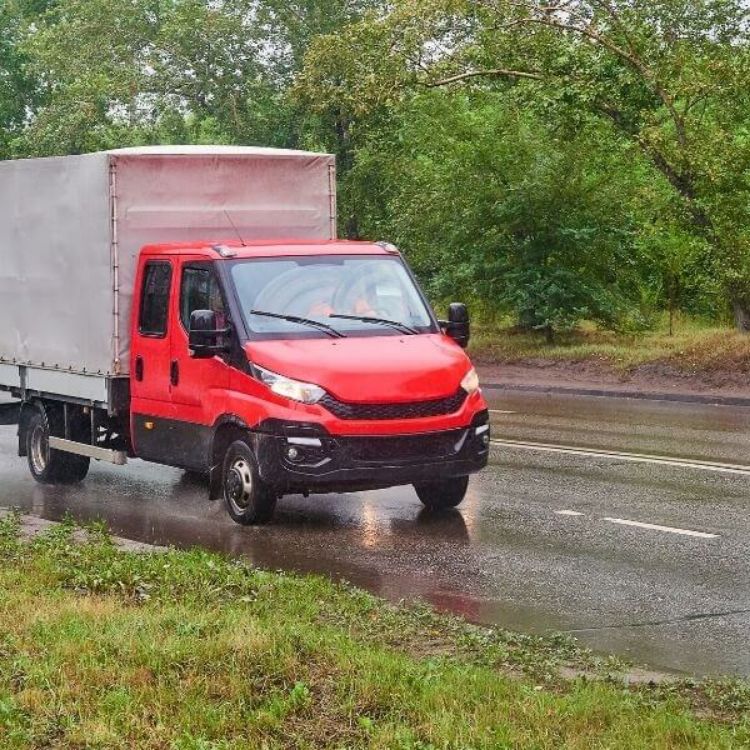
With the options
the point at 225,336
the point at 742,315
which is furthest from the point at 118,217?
the point at 742,315

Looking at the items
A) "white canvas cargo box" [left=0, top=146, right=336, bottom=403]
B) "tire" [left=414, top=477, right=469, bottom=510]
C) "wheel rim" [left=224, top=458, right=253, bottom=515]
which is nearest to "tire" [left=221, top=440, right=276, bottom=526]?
"wheel rim" [left=224, top=458, right=253, bottom=515]

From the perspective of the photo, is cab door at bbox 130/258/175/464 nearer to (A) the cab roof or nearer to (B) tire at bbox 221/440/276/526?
(A) the cab roof

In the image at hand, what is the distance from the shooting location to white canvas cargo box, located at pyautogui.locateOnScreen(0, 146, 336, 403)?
1387cm

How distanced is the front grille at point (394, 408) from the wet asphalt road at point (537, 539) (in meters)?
0.88

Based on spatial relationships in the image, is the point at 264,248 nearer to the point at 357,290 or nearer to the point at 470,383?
the point at 357,290

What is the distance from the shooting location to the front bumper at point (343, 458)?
39.2 feet

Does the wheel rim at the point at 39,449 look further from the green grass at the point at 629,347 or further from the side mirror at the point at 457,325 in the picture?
the green grass at the point at 629,347

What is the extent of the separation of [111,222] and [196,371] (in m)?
1.68

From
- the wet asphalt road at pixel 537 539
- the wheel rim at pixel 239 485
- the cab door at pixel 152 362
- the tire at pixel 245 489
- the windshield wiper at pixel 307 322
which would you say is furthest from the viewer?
the cab door at pixel 152 362

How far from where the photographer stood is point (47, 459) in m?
15.3

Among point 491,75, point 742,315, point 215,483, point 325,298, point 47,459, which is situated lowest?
point 742,315

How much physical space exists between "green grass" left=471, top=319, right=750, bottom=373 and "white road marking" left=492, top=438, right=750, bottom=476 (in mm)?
9494

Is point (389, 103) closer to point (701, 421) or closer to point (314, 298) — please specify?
point (701, 421)

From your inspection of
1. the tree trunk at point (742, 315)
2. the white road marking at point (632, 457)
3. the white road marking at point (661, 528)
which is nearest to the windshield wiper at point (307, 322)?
the white road marking at point (661, 528)
